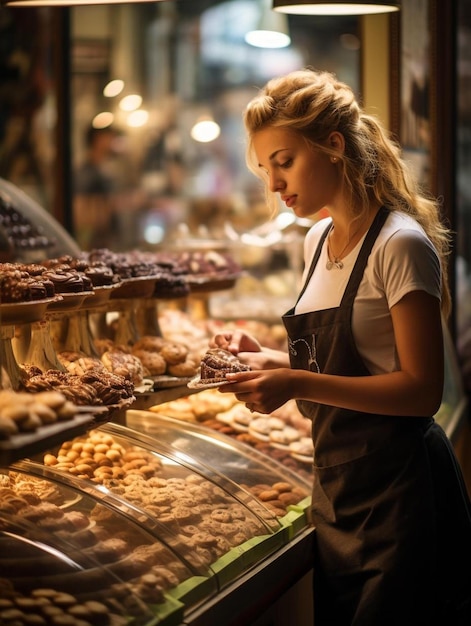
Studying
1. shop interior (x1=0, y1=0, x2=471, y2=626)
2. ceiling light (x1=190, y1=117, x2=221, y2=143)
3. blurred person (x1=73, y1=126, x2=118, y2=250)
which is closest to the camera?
shop interior (x1=0, y1=0, x2=471, y2=626)

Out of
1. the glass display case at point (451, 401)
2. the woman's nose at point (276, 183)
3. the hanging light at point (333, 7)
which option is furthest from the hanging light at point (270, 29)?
the woman's nose at point (276, 183)

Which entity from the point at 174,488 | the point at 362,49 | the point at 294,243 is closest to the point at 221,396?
the point at 174,488

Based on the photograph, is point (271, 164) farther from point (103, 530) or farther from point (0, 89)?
point (0, 89)

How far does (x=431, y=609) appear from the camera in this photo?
105 inches

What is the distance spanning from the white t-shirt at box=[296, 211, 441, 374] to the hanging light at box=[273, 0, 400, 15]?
2.57ft

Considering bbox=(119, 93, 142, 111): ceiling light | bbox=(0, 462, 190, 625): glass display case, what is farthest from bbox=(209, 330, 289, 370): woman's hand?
bbox=(119, 93, 142, 111): ceiling light

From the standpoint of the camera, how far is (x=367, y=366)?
2.61 metres

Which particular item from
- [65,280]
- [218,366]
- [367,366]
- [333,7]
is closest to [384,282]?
[367,366]

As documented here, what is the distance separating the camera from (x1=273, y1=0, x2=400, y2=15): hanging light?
2969mm

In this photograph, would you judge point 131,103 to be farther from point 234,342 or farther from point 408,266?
point 408,266

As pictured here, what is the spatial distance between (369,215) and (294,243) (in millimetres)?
2507

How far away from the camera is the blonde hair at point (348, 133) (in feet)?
8.58

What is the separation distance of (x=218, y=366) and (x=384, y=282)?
51cm

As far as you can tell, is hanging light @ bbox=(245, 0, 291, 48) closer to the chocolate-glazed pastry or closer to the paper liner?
the chocolate-glazed pastry
